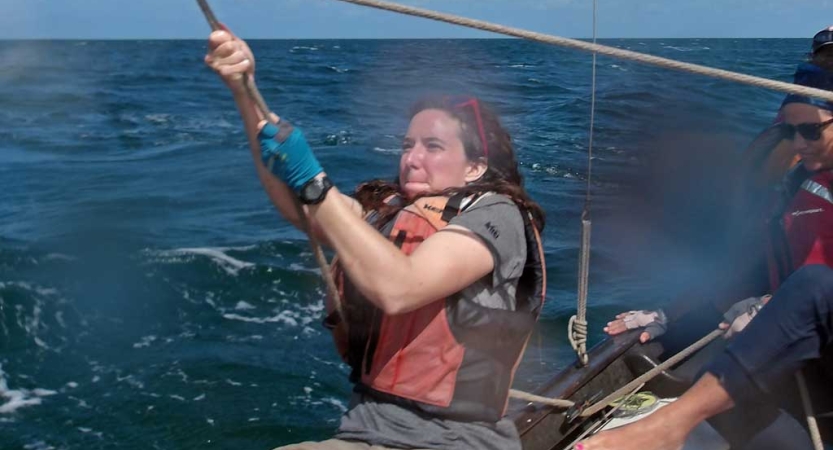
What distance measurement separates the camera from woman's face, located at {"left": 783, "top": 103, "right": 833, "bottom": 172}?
2.70m

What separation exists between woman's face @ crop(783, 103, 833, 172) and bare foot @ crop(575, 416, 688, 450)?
0.91m

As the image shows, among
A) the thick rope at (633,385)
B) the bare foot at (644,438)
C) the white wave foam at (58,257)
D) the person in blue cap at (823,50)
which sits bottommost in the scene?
the white wave foam at (58,257)

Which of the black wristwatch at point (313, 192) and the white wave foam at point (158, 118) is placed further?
the white wave foam at point (158, 118)

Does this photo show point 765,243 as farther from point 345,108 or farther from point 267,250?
point 345,108

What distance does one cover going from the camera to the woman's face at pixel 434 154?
2.23 meters

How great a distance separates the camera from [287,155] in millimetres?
1836

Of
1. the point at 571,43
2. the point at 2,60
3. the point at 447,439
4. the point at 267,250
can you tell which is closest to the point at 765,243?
the point at 571,43

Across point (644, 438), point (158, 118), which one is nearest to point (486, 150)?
point (644, 438)

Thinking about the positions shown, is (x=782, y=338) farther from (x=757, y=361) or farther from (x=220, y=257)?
(x=220, y=257)

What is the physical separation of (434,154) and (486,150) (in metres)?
0.14

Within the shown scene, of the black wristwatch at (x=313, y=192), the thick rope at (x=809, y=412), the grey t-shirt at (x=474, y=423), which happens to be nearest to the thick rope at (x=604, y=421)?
the thick rope at (x=809, y=412)

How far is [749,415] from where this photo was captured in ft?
9.84

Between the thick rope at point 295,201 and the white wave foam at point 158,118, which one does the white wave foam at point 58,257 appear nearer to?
the thick rope at point 295,201

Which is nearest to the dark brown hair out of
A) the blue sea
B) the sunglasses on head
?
the sunglasses on head
